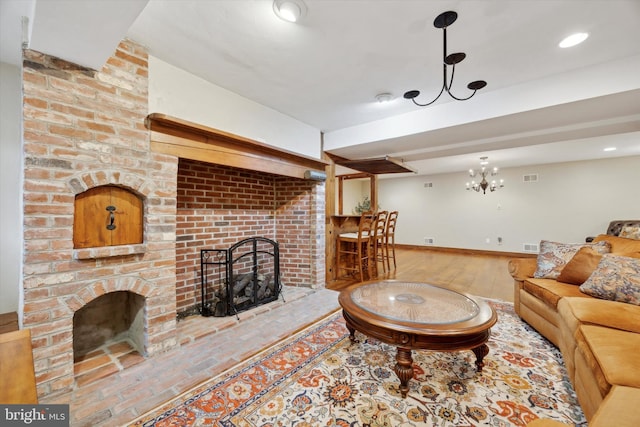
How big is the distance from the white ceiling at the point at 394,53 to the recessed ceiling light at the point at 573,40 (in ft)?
0.17

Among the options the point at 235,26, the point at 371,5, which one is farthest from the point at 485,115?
the point at 235,26

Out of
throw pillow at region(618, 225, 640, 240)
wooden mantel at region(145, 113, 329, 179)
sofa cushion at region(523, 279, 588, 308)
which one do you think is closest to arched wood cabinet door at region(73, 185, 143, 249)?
wooden mantel at region(145, 113, 329, 179)

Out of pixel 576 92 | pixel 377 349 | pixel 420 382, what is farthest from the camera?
pixel 576 92

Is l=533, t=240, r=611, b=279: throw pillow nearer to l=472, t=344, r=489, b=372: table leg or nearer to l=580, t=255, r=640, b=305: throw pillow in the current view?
l=580, t=255, r=640, b=305: throw pillow

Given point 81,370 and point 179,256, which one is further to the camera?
point 179,256

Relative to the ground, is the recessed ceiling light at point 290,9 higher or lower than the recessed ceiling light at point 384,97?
lower

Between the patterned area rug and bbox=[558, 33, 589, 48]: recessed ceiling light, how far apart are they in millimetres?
2333

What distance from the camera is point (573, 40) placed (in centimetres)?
A: 175

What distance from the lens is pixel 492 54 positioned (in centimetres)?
192

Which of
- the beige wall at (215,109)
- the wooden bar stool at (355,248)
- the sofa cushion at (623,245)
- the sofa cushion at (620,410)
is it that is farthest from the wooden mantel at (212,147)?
the sofa cushion at (623,245)

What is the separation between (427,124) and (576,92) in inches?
47.5

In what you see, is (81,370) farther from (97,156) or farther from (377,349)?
(377,349)

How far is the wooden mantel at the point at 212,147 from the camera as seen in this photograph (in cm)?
194

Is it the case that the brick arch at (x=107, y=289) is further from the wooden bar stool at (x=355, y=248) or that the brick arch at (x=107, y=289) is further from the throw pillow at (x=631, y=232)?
the throw pillow at (x=631, y=232)
